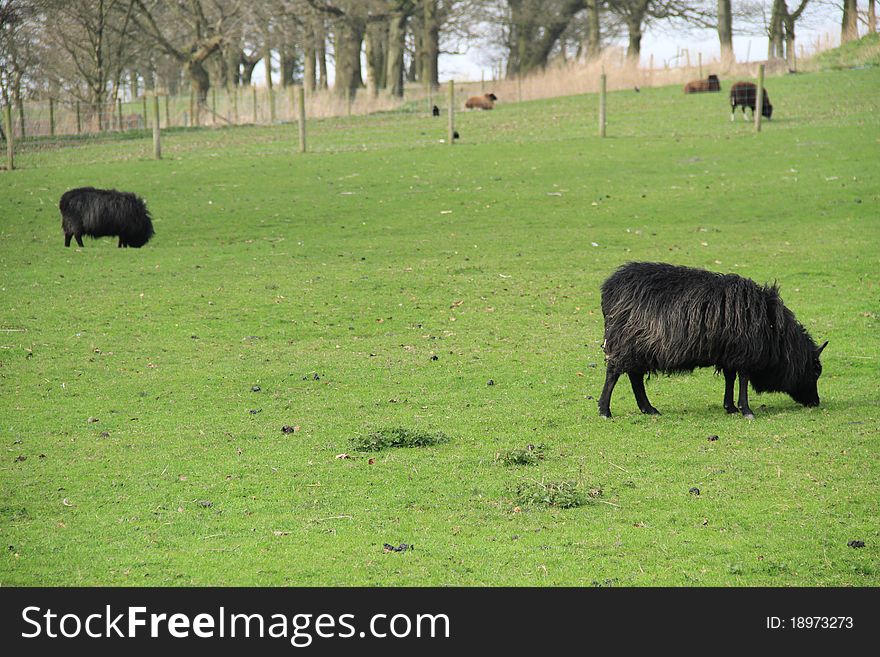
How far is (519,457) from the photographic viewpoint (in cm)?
837

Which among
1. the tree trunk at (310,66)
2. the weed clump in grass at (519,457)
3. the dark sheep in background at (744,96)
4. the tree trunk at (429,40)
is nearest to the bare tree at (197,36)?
the tree trunk at (310,66)

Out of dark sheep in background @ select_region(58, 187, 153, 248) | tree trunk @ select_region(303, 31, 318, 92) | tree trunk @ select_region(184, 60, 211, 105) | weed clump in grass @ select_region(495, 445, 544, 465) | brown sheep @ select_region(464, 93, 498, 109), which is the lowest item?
weed clump in grass @ select_region(495, 445, 544, 465)

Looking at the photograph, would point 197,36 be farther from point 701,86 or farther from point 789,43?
point 789,43

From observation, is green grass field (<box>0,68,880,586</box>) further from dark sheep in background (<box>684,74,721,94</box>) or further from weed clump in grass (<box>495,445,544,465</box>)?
dark sheep in background (<box>684,74,721,94</box>)

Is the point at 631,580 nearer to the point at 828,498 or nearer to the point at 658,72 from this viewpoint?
the point at 828,498

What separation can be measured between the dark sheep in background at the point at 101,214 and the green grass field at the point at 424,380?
23.2 inches

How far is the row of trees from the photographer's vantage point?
4644 cm

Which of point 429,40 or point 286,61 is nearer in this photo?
point 429,40

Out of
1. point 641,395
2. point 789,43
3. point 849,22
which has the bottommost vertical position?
point 641,395

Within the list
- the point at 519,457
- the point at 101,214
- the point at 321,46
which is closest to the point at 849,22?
the point at 321,46

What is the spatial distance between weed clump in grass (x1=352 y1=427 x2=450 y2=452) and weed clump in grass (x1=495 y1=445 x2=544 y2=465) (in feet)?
2.33

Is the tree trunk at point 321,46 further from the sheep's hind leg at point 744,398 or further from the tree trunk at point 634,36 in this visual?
the sheep's hind leg at point 744,398

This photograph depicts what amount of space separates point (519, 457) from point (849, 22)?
46.7 m

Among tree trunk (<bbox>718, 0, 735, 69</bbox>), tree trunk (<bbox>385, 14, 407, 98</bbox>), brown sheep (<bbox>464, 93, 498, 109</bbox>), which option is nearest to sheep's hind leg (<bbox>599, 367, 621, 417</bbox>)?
brown sheep (<bbox>464, 93, 498, 109</bbox>)
